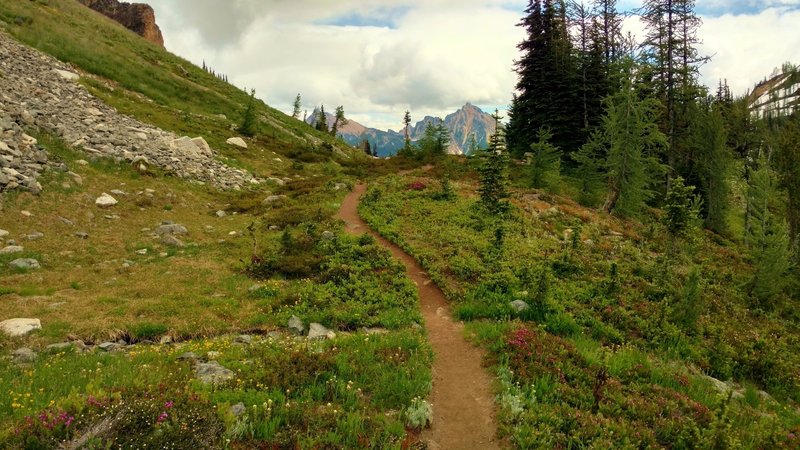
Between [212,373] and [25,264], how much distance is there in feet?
32.4

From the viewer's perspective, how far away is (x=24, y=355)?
8.45 meters

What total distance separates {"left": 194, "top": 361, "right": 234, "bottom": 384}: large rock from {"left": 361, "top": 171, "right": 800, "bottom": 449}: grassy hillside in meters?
5.05

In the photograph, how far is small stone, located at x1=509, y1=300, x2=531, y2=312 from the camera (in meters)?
12.6

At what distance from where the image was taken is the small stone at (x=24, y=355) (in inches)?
324

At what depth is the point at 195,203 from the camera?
2373 centimetres

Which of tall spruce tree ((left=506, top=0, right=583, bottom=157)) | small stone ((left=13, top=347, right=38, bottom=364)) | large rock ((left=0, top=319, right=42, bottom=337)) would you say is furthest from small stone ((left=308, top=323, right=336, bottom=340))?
tall spruce tree ((left=506, top=0, right=583, bottom=157))

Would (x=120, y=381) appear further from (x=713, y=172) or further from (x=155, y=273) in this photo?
(x=713, y=172)

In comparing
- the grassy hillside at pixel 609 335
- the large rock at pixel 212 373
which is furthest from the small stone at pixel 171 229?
the large rock at pixel 212 373

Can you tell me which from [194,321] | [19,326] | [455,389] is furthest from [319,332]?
[19,326]

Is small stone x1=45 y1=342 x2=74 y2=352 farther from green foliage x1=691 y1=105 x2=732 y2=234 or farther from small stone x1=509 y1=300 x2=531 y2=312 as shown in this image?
green foliage x1=691 y1=105 x2=732 y2=234

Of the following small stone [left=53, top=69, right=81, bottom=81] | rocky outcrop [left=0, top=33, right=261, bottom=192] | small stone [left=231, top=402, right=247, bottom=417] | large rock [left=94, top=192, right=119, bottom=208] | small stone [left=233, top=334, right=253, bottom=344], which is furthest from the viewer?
small stone [left=53, top=69, right=81, bottom=81]

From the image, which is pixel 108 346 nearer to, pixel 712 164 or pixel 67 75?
pixel 67 75

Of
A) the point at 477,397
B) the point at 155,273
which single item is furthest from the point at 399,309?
the point at 155,273

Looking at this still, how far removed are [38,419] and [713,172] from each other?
54164 mm
